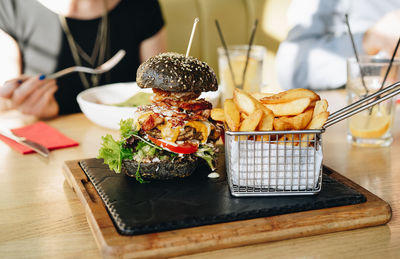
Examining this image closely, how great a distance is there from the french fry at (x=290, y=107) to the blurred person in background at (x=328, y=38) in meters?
3.20

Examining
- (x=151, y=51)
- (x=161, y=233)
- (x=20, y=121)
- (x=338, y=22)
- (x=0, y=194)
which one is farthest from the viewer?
(x=338, y=22)

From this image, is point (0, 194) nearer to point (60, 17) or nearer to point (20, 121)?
point (20, 121)

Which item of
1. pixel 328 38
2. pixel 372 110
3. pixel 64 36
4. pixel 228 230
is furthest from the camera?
pixel 328 38

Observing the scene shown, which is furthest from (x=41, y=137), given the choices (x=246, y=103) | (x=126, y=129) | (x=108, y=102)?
(x=246, y=103)

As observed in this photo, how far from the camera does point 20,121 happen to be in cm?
243

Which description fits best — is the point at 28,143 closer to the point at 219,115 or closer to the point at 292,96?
the point at 219,115

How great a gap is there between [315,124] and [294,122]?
59 millimetres

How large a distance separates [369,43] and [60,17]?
2.89m

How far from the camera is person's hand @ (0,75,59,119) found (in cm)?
246

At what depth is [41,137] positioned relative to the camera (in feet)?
6.69

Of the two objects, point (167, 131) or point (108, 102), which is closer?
point (167, 131)

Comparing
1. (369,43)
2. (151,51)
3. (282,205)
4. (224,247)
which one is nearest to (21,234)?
(224,247)

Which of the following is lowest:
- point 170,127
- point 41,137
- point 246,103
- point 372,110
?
point 41,137

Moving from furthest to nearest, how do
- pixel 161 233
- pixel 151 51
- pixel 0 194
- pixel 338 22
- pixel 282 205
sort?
1. pixel 338 22
2. pixel 151 51
3. pixel 0 194
4. pixel 282 205
5. pixel 161 233
